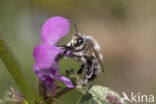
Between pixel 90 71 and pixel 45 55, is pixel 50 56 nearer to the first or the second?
pixel 45 55

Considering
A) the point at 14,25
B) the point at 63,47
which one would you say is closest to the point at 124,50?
the point at 14,25

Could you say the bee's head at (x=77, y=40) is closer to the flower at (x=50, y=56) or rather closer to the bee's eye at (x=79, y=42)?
the bee's eye at (x=79, y=42)

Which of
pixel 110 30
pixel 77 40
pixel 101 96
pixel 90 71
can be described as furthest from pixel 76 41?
pixel 110 30

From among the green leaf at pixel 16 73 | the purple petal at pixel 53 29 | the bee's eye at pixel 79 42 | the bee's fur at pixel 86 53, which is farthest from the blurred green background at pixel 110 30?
the green leaf at pixel 16 73

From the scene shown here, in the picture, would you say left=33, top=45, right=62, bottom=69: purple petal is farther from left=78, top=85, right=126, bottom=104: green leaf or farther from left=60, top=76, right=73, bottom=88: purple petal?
left=78, top=85, right=126, bottom=104: green leaf

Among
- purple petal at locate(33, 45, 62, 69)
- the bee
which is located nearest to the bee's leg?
the bee

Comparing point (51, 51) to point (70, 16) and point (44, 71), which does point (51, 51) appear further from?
point (70, 16)
